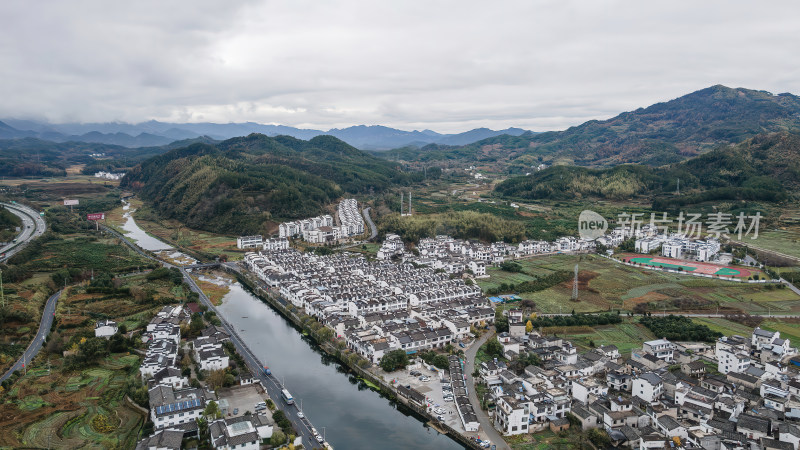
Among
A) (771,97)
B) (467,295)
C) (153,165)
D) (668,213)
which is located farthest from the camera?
(771,97)

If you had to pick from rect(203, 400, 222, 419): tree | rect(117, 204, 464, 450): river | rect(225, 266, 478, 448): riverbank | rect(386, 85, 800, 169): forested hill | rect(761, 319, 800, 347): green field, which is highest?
rect(386, 85, 800, 169): forested hill

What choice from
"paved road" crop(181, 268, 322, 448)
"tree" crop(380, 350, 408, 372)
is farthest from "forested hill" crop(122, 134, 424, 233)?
"tree" crop(380, 350, 408, 372)

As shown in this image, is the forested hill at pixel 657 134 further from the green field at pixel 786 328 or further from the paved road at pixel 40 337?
the paved road at pixel 40 337

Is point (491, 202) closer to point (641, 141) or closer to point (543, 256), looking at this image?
point (543, 256)

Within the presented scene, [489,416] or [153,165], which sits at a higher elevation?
[153,165]

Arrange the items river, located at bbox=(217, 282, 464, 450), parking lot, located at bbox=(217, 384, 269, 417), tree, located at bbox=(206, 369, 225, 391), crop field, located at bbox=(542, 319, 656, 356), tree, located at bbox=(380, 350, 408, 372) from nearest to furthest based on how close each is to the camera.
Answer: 1. river, located at bbox=(217, 282, 464, 450)
2. parking lot, located at bbox=(217, 384, 269, 417)
3. tree, located at bbox=(206, 369, 225, 391)
4. tree, located at bbox=(380, 350, 408, 372)
5. crop field, located at bbox=(542, 319, 656, 356)

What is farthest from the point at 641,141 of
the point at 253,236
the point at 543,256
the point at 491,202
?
the point at 253,236

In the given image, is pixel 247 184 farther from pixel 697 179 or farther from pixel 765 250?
pixel 697 179

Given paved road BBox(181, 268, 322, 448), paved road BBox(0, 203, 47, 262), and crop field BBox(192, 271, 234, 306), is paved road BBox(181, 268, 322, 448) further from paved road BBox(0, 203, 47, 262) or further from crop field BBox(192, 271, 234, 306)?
paved road BBox(0, 203, 47, 262)
